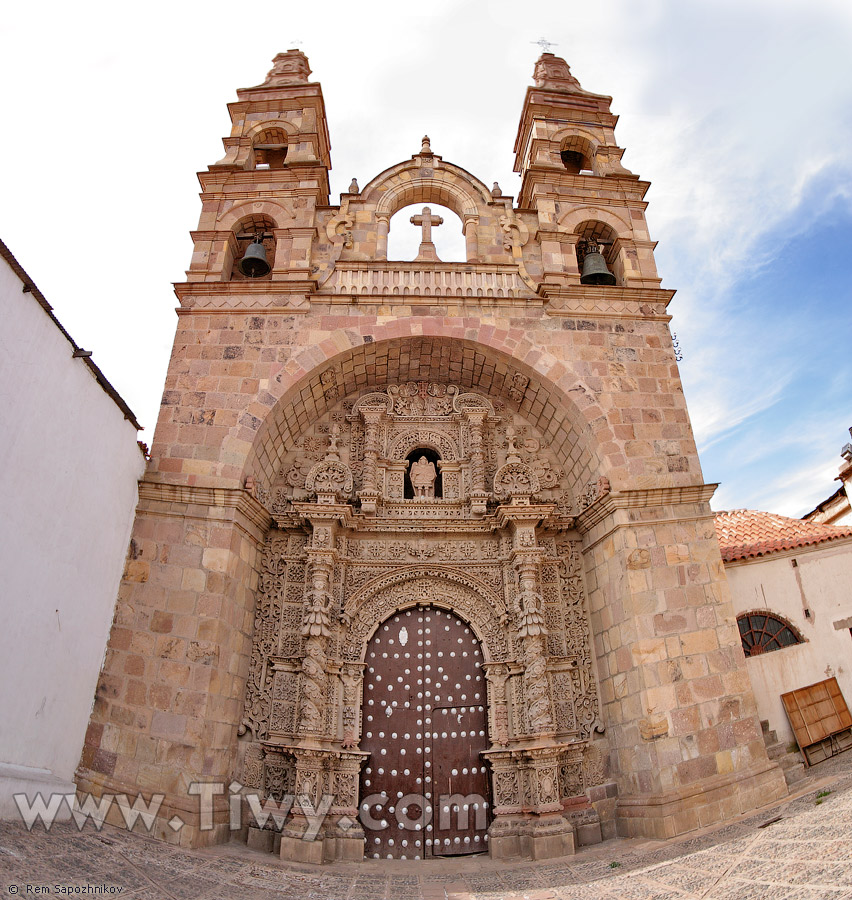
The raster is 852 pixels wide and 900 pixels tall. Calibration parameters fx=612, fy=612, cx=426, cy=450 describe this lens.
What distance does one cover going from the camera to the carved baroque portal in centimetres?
675

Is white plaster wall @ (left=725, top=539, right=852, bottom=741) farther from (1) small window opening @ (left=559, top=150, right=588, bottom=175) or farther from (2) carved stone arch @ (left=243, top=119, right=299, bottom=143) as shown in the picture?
(2) carved stone arch @ (left=243, top=119, right=299, bottom=143)

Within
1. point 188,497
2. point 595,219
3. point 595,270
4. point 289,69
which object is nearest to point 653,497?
point 595,270

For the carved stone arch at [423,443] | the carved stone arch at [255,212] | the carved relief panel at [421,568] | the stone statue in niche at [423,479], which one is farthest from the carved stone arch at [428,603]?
the carved stone arch at [255,212]

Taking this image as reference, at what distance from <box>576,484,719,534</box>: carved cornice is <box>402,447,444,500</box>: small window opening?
7.32 feet

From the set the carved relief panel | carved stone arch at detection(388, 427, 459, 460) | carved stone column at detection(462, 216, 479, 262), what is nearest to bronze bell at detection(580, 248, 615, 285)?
carved stone column at detection(462, 216, 479, 262)

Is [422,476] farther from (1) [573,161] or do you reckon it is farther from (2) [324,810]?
(1) [573,161]

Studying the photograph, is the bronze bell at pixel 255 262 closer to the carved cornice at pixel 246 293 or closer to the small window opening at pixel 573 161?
the carved cornice at pixel 246 293

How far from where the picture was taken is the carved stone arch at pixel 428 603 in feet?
24.5

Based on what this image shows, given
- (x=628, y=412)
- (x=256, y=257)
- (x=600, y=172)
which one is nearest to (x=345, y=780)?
(x=628, y=412)

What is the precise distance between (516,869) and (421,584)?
10.4 ft

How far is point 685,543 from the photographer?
7074mm

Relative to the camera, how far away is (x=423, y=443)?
8664 mm

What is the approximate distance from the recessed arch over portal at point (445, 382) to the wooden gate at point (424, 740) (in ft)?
8.60

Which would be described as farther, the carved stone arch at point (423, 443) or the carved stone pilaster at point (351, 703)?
the carved stone arch at point (423, 443)
